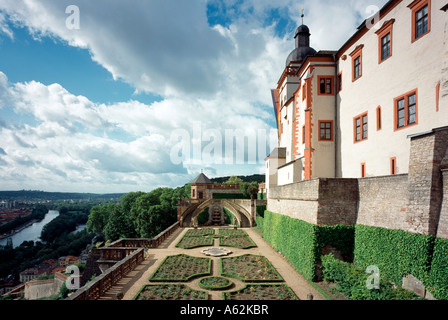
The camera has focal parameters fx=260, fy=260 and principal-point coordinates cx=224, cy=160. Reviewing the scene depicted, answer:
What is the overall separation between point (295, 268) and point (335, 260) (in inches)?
176

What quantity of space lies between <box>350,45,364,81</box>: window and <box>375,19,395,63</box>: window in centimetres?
183

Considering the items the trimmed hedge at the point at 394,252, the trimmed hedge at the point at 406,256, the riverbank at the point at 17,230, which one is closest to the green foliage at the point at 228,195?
the trimmed hedge at the point at 394,252

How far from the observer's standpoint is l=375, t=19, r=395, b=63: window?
1458cm

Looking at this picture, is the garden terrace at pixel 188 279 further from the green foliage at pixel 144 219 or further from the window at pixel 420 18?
the green foliage at pixel 144 219

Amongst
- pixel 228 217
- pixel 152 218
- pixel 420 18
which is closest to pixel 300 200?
pixel 420 18

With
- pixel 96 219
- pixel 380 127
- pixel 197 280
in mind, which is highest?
pixel 380 127

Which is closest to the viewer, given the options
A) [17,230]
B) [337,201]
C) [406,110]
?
[406,110]

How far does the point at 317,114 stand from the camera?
21.0 metres

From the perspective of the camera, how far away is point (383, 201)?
437 inches

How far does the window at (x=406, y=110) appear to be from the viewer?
1286 cm

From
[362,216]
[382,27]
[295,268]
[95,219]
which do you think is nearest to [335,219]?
[362,216]

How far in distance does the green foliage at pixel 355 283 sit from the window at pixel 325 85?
524 inches

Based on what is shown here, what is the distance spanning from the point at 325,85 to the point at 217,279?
54.8 ft

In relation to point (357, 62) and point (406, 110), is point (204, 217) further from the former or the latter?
point (406, 110)
